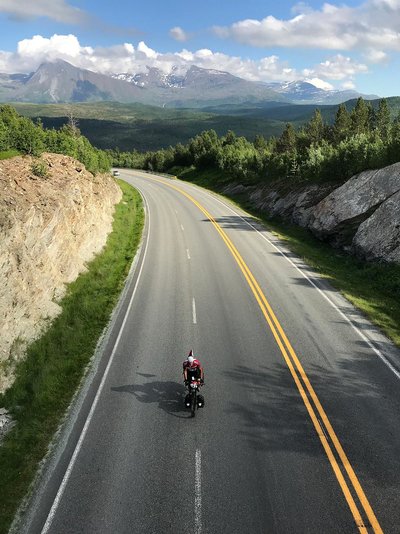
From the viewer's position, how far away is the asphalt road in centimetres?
920

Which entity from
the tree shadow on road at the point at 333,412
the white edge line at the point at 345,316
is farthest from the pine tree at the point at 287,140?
the tree shadow on road at the point at 333,412

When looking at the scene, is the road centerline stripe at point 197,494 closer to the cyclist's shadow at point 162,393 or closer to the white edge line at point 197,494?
the white edge line at point 197,494

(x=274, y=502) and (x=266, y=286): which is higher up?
(x=266, y=286)

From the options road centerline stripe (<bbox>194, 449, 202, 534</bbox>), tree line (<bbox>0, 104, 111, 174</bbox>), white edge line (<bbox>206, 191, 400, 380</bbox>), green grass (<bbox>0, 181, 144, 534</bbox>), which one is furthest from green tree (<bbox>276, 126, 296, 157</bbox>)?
road centerline stripe (<bbox>194, 449, 202, 534</bbox>)

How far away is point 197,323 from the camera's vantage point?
Answer: 18.8m

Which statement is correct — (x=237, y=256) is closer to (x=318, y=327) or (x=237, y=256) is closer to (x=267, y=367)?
(x=318, y=327)

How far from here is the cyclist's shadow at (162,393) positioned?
1292 cm

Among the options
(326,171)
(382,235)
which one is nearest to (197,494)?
(382,235)

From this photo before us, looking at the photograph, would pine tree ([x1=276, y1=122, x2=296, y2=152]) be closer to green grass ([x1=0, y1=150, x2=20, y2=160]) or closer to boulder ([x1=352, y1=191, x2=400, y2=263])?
boulder ([x1=352, y1=191, x2=400, y2=263])

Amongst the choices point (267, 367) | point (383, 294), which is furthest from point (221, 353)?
point (383, 294)

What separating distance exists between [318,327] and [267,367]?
474cm

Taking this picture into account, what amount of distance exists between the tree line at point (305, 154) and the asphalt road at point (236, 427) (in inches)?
795

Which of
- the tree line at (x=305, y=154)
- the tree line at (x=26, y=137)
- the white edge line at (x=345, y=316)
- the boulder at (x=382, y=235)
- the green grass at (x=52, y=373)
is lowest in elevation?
the green grass at (x=52, y=373)

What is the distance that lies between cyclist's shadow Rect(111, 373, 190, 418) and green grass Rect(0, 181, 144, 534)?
8.03ft
